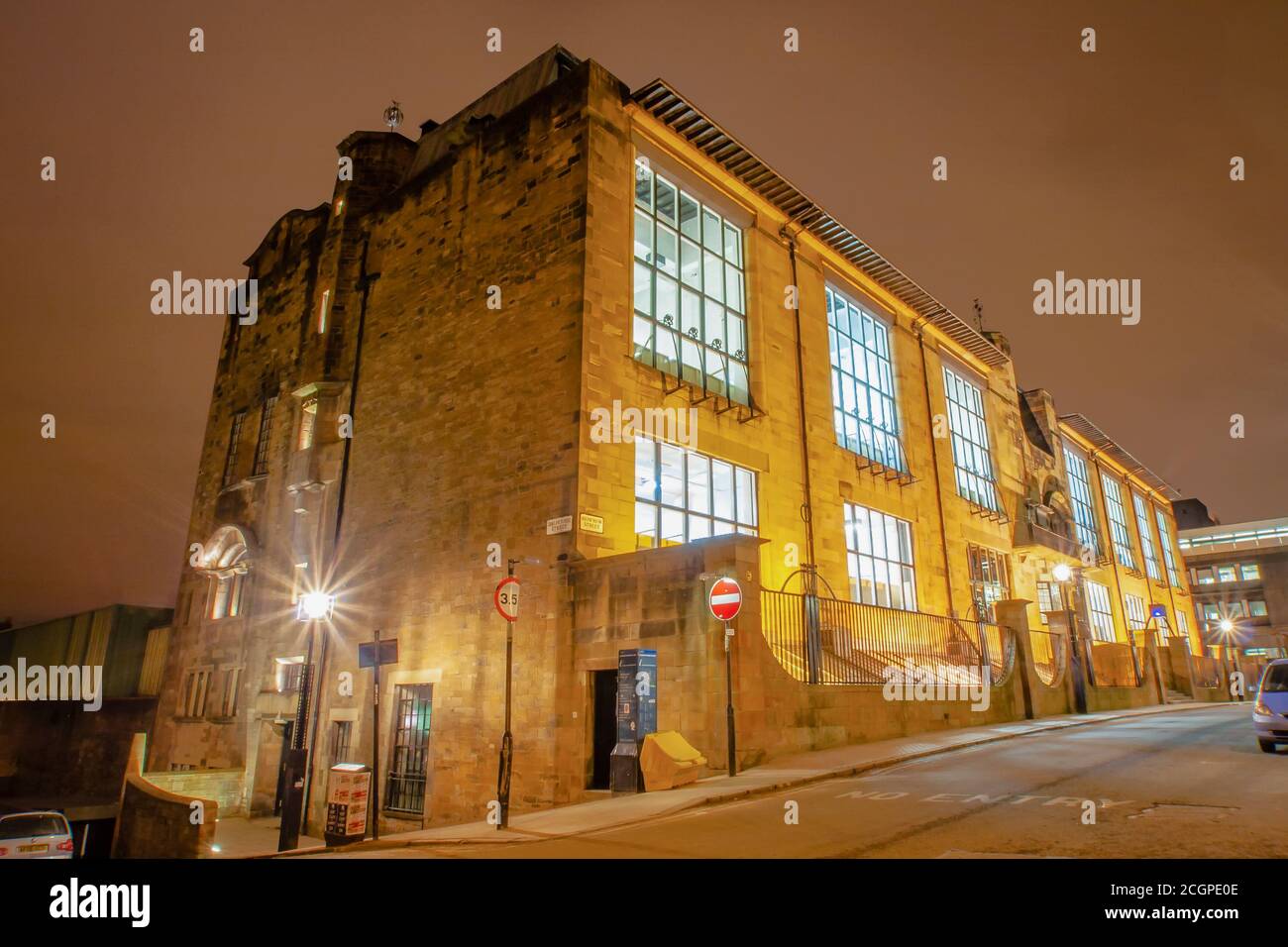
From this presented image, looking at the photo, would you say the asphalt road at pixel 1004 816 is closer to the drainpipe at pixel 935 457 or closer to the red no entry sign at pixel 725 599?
the red no entry sign at pixel 725 599

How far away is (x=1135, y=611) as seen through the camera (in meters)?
43.0

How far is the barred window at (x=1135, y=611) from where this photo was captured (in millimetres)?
41969

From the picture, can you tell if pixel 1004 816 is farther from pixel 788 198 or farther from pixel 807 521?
pixel 788 198

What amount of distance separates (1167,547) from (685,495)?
162ft

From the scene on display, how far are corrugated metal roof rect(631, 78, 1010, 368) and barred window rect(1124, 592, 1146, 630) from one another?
2173 centimetres

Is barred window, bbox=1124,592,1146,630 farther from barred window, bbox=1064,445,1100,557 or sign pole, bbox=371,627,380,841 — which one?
sign pole, bbox=371,627,380,841

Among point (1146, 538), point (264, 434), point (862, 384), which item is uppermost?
point (862, 384)

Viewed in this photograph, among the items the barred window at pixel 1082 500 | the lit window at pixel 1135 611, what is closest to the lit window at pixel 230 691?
the barred window at pixel 1082 500

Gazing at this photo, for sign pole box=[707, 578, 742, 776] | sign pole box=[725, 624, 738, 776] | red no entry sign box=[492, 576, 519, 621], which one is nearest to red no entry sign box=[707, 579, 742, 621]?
sign pole box=[707, 578, 742, 776]

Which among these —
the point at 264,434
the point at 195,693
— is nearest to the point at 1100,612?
the point at 264,434

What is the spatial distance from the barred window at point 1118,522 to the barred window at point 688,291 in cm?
3342
